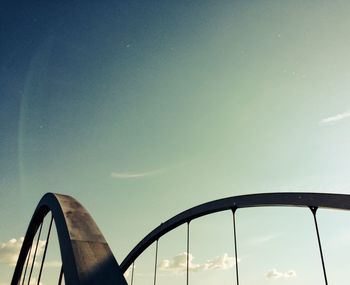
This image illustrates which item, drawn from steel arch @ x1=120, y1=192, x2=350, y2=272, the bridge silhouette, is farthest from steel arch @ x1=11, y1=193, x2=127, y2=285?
steel arch @ x1=120, y1=192, x2=350, y2=272

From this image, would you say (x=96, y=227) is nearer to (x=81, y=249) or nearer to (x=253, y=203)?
(x=81, y=249)

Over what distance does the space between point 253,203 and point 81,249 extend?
487 cm

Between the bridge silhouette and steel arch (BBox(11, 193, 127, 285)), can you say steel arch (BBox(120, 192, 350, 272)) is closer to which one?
the bridge silhouette

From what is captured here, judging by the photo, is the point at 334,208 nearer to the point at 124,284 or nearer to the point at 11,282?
Answer: the point at 124,284

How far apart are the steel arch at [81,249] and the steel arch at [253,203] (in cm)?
393

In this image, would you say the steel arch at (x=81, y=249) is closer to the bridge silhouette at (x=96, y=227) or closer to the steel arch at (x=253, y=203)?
the bridge silhouette at (x=96, y=227)

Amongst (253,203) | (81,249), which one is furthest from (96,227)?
(253,203)

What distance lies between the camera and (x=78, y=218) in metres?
9.01

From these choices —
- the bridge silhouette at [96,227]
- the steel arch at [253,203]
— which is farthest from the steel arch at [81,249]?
the steel arch at [253,203]

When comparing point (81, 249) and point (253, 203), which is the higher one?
point (253, 203)

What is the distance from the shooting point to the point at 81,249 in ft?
23.9

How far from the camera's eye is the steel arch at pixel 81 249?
659 cm

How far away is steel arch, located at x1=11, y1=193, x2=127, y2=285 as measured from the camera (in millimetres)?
6594

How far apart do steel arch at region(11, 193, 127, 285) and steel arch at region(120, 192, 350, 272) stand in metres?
3.93
